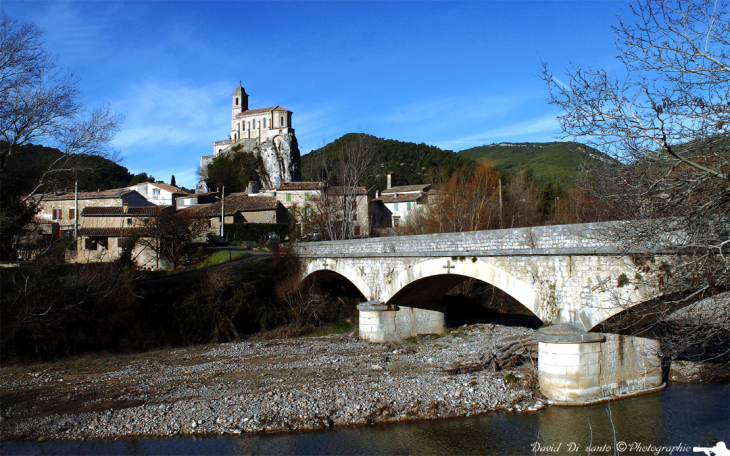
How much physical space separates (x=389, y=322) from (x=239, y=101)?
7094cm

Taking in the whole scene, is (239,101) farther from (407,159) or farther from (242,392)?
(242,392)

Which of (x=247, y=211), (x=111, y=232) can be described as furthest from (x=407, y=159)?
(x=111, y=232)

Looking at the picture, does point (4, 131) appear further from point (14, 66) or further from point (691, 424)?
point (691, 424)

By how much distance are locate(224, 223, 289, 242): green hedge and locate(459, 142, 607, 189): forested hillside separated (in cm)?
2083

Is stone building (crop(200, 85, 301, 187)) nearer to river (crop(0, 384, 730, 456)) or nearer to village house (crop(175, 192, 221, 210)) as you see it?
village house (crop(175, 192, 221, 210))

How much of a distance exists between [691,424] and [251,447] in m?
7.60

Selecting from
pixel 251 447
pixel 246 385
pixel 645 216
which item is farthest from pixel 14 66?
pixel 645 216

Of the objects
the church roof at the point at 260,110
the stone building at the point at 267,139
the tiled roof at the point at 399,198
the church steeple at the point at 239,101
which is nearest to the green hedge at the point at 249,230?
the tiled roof at the point at 399,198

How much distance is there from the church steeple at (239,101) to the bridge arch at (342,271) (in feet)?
211

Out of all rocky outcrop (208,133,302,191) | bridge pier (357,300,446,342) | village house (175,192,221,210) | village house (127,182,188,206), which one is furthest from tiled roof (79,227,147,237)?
rocky outcrop (208,133,302,191)

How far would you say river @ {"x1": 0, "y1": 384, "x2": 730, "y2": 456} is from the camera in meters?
8.00

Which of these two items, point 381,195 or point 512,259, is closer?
point 512,259

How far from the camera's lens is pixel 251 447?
8195 millimetres

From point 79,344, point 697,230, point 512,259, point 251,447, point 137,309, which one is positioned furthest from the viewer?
point 137,309
